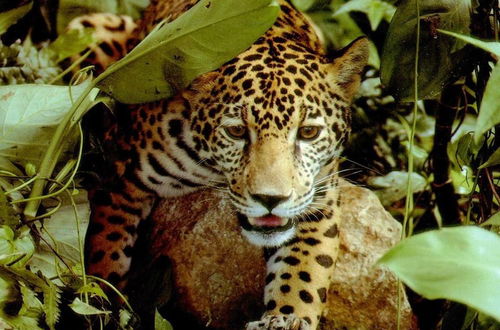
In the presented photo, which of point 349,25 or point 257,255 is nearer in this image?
point 257,255

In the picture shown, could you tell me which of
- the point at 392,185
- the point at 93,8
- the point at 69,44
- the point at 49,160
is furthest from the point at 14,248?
the point at 93,8

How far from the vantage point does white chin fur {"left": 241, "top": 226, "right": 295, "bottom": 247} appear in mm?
3125

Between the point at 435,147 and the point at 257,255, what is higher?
the point at 435,147

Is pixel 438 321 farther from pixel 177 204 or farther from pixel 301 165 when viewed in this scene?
pixel 177 204

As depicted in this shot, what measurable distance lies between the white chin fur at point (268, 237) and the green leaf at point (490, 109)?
1.48 metres

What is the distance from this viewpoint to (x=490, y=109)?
177 cm

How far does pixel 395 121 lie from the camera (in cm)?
463

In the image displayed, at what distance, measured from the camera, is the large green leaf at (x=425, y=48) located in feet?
8.87

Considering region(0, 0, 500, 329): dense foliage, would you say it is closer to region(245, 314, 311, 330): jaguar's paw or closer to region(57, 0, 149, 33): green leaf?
region(245, 314, 311, 330): jaguar's paw

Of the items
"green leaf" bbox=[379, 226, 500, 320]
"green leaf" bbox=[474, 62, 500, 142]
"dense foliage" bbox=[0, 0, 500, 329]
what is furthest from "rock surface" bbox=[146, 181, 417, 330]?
"green leaf" bbox=[379, 226, 500, 320]

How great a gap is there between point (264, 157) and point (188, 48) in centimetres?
59

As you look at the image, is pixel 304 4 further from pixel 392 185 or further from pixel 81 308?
pixel 81 308

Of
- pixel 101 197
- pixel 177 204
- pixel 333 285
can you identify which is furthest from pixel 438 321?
pixel 101 197

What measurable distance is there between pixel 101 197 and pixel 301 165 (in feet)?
3.46
